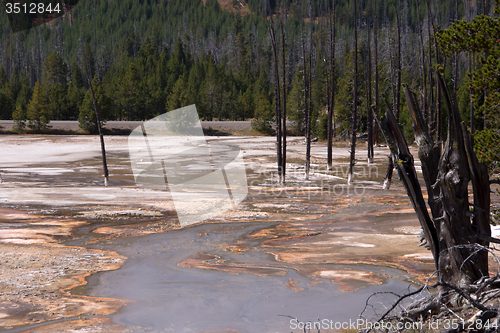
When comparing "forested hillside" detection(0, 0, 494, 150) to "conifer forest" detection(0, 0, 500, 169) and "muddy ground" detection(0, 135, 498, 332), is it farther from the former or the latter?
"muddy ground" detection(0, 135, 498, 332)

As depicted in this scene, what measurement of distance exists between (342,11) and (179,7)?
57822 mm

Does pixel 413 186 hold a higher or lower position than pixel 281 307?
higher

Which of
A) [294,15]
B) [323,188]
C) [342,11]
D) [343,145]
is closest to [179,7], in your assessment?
[294,15]

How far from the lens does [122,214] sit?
59.1 feet

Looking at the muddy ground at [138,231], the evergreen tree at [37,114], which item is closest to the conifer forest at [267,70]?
the evergreen tree at [37,114]

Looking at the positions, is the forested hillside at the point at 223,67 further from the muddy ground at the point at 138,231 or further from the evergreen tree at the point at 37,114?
the muddy ground at the point at 138,231

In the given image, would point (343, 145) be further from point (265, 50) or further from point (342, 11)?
point (342, 11)

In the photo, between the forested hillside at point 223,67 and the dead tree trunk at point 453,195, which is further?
the forested hillside at point 223,67

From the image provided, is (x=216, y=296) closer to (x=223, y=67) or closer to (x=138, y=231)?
(x=138, y=231)

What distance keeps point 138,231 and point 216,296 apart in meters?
6.75

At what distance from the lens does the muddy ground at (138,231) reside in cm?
937

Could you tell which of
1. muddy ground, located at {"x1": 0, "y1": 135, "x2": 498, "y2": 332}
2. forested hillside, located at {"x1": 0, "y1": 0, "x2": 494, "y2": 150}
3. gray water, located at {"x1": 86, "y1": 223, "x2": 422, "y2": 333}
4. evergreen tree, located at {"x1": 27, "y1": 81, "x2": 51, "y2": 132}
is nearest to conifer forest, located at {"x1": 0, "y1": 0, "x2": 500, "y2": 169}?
evergreen tree, located at {"x1": 27, "y1": 81, "x2": 51, "y2": 132}

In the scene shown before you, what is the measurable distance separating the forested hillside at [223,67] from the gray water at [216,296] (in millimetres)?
14909

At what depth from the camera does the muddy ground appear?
30.7 feet
